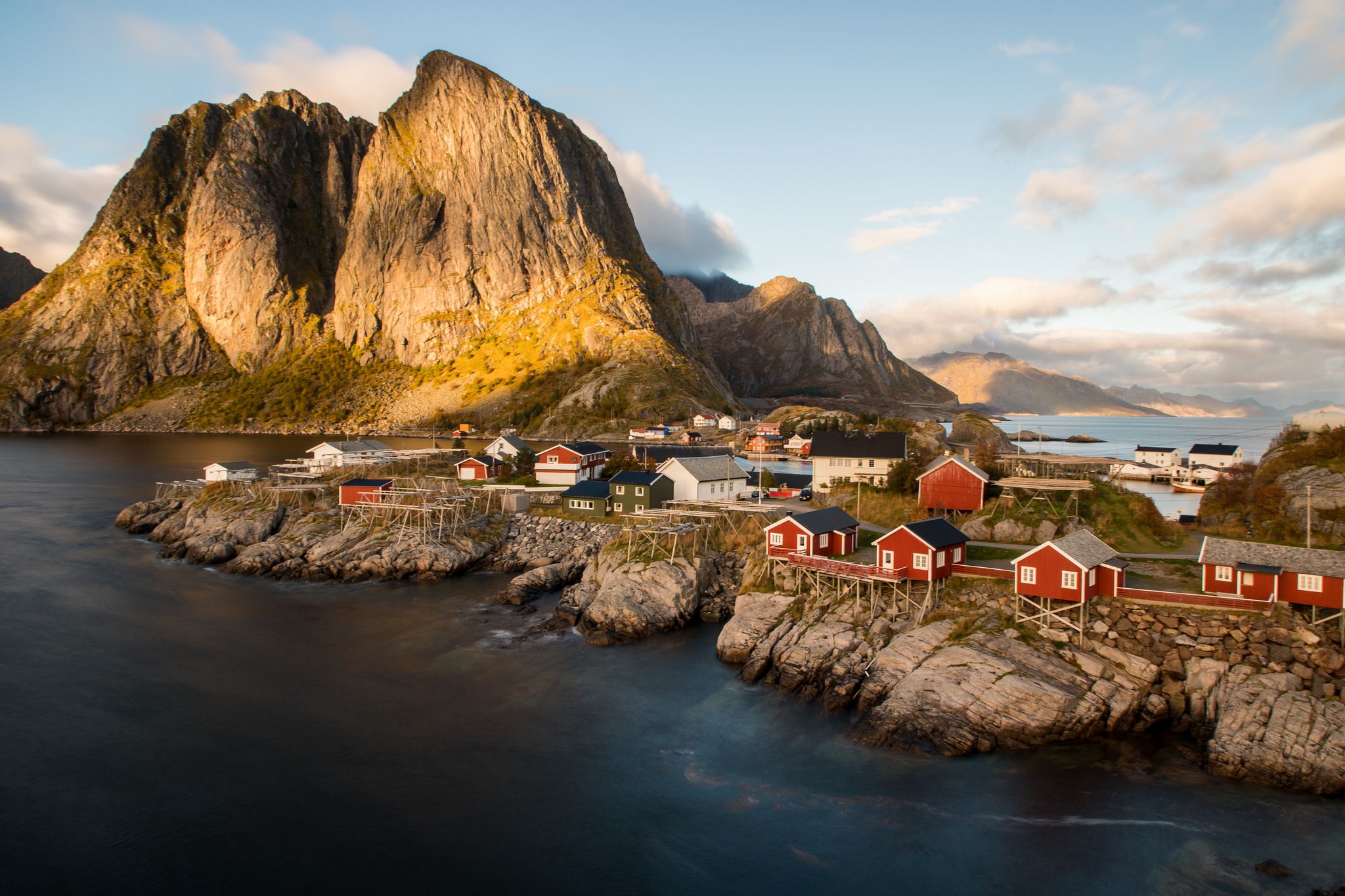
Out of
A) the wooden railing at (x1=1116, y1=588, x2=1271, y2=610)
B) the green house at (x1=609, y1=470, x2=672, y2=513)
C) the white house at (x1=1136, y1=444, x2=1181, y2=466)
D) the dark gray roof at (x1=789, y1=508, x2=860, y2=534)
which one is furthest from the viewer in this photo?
the white house at (x1=1136, y1=444, x2=1181, y2=466)

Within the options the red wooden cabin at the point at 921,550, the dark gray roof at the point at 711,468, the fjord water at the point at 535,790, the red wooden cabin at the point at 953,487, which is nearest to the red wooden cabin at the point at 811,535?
the red wooden cabin at the point at 921,550

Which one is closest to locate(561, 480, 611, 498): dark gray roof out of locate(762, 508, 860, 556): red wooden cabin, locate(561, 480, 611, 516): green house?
locate(561, 480, 611, 516): green house

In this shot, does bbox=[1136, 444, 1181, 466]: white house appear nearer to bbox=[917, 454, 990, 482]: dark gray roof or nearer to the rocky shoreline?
bbox=[917, 454, 990, 482]: dark gray roof

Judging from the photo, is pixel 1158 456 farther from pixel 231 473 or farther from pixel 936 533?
pixel 231 473

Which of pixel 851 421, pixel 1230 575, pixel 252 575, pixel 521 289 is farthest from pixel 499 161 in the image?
pixel 1230 575

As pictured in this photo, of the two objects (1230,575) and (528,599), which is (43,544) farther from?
(1230,575)
